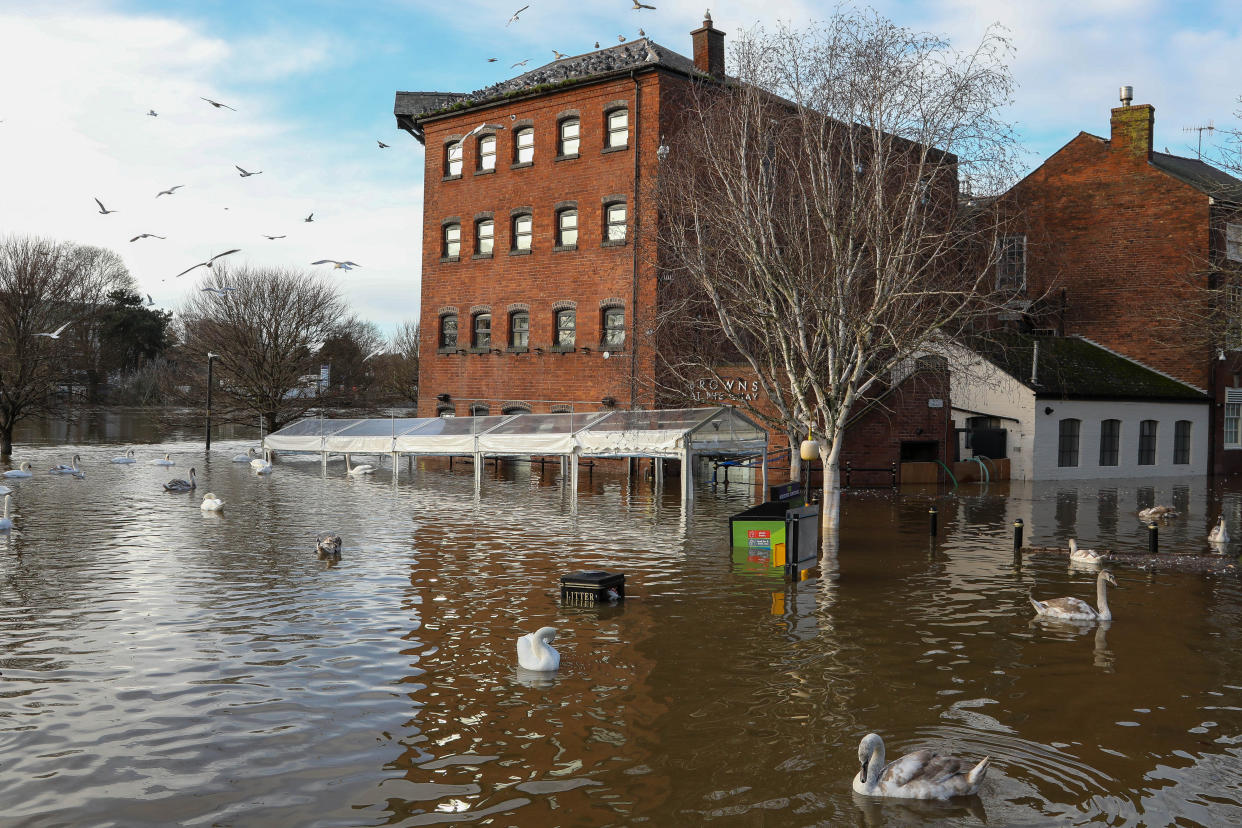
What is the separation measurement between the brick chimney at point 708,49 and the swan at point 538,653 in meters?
29.9

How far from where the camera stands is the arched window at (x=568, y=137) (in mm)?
37125

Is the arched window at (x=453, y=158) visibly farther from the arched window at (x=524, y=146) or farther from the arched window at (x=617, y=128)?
the arched window at (x=617, y=128)

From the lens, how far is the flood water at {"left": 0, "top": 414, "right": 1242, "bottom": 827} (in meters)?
7.02

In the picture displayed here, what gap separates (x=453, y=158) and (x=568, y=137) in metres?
6.58

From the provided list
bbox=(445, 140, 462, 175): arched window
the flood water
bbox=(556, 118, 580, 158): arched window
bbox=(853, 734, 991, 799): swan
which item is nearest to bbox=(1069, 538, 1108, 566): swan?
the flood water

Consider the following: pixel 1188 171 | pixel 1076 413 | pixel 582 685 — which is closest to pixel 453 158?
pixel 1076 413

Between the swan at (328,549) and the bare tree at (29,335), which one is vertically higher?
the bare tree at (29,335)

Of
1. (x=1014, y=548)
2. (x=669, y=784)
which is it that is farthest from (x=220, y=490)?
(x=669, y=784)

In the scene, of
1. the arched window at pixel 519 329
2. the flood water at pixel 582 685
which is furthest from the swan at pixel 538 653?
the arched window at pixel 519 329

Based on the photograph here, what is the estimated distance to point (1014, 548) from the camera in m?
18.4

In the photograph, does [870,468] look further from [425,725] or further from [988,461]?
[425,725]

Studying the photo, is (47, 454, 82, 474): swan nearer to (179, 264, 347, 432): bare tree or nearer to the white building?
(179, 264, 347, 432): bare tree

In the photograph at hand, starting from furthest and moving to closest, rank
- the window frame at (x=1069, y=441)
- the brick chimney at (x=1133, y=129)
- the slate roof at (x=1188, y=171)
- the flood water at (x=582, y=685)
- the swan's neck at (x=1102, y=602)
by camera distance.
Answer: the brick chimney at (x=1133, y=129) < the slate roof at (x=1188, y=171) < the window frame at (x=1069, y=441) < the swan's neck at (x=1102, y=602) < the flood water at (x=582, y=685)

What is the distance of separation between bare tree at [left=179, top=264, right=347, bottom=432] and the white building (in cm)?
3091
